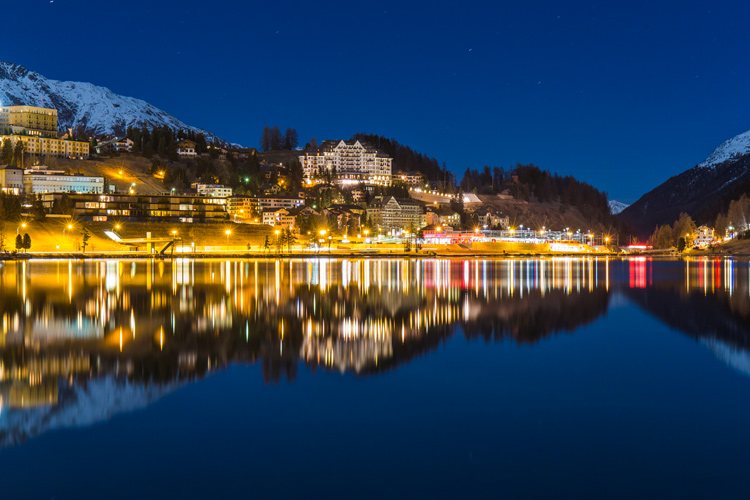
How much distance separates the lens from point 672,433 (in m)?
9.12

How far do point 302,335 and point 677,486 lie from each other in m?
11.0

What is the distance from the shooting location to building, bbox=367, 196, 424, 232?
155000 millimetres

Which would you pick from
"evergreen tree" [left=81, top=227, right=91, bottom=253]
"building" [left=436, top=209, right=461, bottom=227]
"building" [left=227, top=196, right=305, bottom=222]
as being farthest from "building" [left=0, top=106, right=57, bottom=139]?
"building" [left=436, top=209, right=461, bottom=227]

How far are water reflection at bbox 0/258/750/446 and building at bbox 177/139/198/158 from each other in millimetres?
146179

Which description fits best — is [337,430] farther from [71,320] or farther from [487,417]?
[71,320]

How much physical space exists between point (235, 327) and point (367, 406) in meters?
8.73

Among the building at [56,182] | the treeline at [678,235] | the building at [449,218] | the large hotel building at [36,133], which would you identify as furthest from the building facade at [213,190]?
the treeline at [678,235]

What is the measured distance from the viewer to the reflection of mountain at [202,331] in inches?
431

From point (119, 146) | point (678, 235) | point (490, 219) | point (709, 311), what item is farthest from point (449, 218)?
point (709, 311)

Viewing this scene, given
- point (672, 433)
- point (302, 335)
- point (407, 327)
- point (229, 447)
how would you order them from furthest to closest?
point (407, 327), point (302, 335), point (672, 433), point (229, 447)

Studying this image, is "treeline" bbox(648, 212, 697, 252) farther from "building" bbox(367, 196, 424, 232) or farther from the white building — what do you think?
the white building

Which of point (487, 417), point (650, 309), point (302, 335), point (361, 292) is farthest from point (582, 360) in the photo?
point (361, 292)

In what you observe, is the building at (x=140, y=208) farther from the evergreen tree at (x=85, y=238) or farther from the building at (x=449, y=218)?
the building at (x=449, y=218)

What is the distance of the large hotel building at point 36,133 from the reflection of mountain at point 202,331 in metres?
139
